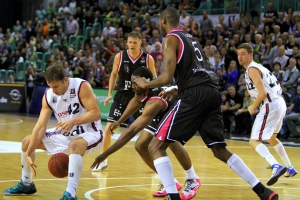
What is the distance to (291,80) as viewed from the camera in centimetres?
Answer: 1619

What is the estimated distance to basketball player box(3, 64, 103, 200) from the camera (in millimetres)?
6648

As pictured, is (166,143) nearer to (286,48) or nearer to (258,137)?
(258,137)

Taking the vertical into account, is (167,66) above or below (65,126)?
above

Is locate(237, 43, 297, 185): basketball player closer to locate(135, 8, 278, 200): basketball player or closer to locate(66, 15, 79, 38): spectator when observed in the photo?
locate(135, 8, 278, 200): basketball player

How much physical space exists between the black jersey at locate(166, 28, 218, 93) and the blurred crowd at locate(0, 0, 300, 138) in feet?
16.4

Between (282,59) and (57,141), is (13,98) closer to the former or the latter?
(282,59)

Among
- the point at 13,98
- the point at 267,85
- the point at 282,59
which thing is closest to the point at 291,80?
the point at 282,59

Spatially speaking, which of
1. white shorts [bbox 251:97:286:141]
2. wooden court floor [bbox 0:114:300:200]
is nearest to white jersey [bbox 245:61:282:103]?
→ white shorts [bbox 251:97:286:141]

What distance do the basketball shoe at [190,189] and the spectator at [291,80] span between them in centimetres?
951

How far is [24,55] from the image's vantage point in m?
26.5

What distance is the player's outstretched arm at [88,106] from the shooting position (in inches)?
261

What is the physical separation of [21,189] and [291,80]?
35.1 ft

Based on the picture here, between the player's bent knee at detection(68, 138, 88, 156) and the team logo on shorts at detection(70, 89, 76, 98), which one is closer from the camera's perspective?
the player's bent knee at detection(68, 138, 88, 156)

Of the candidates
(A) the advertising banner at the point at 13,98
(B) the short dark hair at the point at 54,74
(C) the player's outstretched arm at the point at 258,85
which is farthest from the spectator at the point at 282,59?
(B) the short dark hair at the point at 54,74
